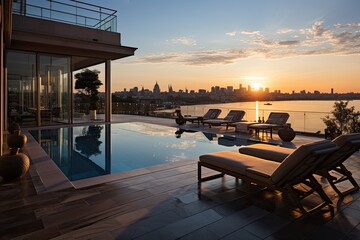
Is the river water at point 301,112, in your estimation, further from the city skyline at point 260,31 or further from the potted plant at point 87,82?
the potted plant at point 87,82

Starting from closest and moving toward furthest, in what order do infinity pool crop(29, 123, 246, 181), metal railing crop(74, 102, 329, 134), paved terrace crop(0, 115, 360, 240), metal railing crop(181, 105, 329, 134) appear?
paved terrace crop(0, 115, 360, 240) → infinity pool crop(29, 123, 246, 181) → metal railing crop(181, 105, 329, 134) → metal railing crop(74, 102, 329, 134)

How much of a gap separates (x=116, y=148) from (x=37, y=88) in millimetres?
6641

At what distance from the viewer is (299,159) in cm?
296

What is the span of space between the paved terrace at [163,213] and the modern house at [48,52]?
29.3 ft

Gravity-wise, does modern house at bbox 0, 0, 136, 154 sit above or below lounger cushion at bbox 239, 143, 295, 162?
above

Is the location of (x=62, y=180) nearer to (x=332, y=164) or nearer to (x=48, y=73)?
(x=332, y=164)

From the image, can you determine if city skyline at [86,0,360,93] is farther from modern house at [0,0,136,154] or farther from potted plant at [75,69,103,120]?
potted plant at [75,69,103,120]

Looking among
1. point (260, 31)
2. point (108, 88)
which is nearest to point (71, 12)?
point (108, 88)

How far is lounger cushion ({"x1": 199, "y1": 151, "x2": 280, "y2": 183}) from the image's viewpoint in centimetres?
343

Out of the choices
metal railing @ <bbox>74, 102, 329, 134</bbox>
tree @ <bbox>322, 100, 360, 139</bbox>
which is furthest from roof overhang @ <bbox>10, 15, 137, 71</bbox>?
tree @ <bbox>322, 100, 360, 139</bbox>

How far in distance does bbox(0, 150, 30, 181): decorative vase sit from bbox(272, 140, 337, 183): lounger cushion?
4.20 metres

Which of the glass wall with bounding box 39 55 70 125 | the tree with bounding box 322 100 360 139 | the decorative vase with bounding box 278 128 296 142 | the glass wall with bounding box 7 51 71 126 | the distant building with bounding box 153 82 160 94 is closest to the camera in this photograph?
the decorative vase with bounding box 278 128 296 142

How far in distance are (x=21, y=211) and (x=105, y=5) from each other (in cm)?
1264

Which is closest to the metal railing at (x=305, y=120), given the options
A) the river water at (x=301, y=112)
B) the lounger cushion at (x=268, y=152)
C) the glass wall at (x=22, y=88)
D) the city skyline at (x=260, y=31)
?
the river water at (x=301, y=112)
